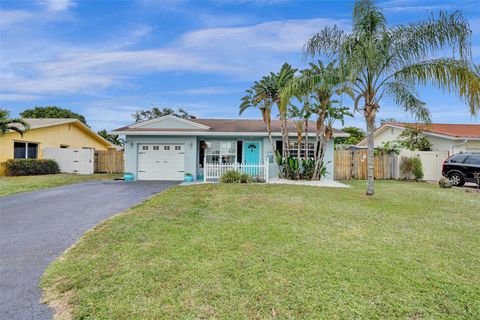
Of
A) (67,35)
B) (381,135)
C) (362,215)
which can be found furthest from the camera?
(381,135)

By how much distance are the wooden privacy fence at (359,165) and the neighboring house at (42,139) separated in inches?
784

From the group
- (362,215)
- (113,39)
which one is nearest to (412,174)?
(362,215)

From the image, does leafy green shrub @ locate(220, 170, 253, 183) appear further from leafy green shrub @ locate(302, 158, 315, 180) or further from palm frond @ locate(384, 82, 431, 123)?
palm frond @ locate(384, 82, 431, 123)

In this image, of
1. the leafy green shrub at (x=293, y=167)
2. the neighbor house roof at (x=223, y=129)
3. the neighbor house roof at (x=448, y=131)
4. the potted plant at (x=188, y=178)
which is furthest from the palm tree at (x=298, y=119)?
the potted plant at (x=188, y=178)

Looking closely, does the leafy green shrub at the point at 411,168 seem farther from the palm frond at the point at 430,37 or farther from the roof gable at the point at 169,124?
the roof gable at the point at 169,124

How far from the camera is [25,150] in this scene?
18250 millimetres

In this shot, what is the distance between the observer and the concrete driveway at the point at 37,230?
314 centimetres

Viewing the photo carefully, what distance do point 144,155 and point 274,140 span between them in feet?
24.6

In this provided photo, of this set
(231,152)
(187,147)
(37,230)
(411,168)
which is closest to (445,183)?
(411,168)

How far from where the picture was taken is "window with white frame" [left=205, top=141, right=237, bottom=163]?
52.9 feet

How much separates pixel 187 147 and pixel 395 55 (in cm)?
1078

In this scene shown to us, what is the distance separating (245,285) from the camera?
10.8 ft

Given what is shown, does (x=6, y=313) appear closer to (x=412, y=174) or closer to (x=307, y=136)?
(x=307, y=136)

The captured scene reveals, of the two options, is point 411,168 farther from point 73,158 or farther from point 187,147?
point 73,158
